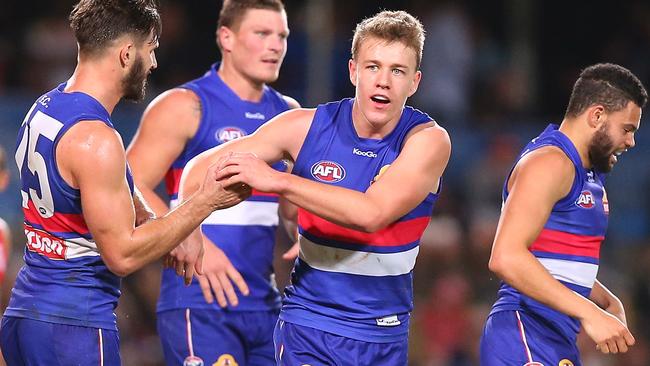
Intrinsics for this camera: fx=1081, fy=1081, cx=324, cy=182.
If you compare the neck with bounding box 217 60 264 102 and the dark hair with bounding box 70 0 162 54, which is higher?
the dark hair with bounding box 70 0 162 54

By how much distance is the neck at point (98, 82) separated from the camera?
187 inches

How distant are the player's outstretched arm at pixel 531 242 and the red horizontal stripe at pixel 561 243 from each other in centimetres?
22

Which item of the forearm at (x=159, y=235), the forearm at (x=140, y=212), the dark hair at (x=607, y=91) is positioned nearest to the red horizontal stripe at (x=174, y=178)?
the forearm at (x=140, y=212)

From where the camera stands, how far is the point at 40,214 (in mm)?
4719

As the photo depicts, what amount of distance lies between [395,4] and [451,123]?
7.06 ft

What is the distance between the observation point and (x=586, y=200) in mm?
5324

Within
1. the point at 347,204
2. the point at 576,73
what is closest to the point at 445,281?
the point at 576,73

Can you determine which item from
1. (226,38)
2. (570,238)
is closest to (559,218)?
(570,238)

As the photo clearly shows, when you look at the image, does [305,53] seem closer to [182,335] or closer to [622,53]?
[622,53]

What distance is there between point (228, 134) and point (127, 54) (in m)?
1.54

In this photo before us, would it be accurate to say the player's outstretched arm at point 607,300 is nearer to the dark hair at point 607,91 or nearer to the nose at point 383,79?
the dark hair at point 607,91

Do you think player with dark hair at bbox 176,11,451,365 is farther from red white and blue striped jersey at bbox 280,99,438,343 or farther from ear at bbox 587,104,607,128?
ear at bbox 587,104,607,128

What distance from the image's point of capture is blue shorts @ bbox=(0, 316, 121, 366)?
4.62 meters

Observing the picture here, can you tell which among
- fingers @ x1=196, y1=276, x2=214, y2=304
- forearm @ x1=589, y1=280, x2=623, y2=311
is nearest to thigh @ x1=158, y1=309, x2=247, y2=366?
fingers @ x1=196, y1=276, x2=214, y2=304
